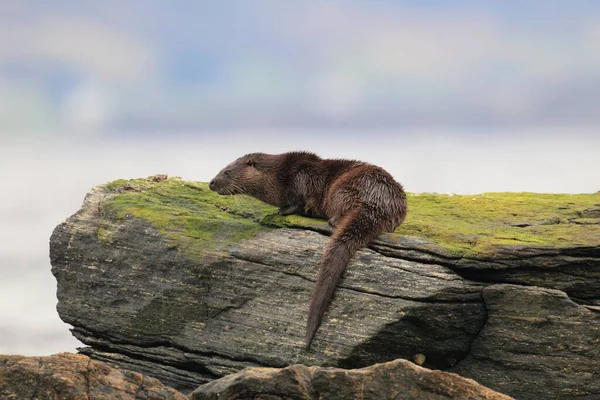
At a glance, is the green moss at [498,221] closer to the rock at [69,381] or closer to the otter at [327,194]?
the otter at [327,194]

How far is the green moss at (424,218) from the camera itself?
48.6 feet

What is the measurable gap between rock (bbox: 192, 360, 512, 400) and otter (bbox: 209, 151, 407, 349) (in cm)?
321

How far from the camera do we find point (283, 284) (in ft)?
47.4

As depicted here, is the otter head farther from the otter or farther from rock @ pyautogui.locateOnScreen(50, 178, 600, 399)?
rock @ pyautogui.locateOnScreen(50, 178, 600, 399)

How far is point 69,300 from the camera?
16.5 meters

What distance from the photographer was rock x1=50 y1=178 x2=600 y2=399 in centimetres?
1378

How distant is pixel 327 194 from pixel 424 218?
88.6 inches

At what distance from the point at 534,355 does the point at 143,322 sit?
6.86 m

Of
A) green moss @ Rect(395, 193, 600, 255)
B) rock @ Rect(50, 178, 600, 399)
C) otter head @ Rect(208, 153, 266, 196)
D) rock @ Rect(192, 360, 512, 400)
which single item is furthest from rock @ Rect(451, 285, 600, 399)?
otter head @ Rect(208, 153, 266, 196)

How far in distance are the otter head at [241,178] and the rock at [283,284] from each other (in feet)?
1.99

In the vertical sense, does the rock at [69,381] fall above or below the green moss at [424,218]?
below

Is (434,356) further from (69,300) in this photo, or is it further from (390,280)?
(69,300)

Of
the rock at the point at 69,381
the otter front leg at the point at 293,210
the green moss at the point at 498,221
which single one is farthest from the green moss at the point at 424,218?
the rock at the point at 69,381

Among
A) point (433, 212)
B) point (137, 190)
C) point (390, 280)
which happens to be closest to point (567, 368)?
point (390, 280)
